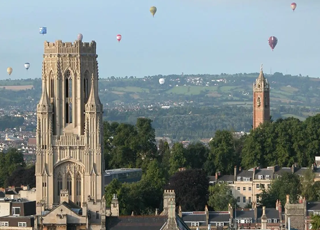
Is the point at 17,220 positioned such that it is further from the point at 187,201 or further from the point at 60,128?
the point at 187,201

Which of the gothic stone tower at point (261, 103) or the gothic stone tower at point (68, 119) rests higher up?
the gothic stone tower at point (261, 103)

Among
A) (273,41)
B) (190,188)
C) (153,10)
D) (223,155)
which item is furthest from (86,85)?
(273,41)

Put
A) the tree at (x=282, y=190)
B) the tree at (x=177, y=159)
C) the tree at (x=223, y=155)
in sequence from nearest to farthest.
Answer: the tree at (x=282, y=190), the tree at (x=177, y=159), the tree at (x=223, y=155)

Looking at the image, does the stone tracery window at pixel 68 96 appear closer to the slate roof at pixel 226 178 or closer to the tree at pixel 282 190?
the tree at pixel 282 190

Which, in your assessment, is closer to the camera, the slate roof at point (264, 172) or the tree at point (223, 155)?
the slate roof at point (264, 172)

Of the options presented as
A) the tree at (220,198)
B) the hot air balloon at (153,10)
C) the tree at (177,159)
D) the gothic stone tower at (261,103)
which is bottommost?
the tree at (220,198)

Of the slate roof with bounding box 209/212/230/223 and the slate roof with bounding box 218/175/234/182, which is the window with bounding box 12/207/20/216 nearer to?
the slate roof with bounding box 209/212/230/223

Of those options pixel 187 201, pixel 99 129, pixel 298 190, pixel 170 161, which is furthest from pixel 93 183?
pixel 170 161

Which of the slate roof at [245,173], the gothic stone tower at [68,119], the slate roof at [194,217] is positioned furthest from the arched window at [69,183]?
the slate roof at [245,173]
